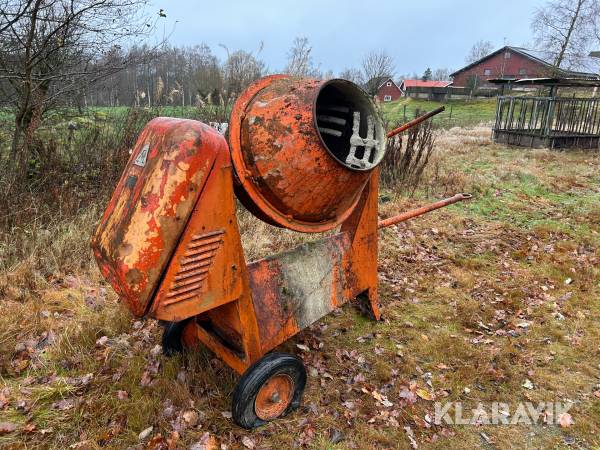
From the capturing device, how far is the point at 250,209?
216 centimetres

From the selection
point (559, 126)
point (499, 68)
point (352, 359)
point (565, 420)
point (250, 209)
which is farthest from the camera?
point (499, 68)

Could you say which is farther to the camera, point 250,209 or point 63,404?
point 63,404

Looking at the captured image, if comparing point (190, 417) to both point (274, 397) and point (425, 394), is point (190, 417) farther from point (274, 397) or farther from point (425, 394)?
point (425, 394)

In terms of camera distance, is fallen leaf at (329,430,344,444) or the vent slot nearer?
the vent slot

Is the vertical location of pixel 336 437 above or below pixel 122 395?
below

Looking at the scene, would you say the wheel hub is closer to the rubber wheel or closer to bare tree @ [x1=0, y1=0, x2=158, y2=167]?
the rubber wheel

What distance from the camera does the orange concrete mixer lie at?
1.73 meters

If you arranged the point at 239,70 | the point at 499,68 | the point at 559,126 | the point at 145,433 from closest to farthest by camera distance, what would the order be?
the point at 145,433, the point at 239,70, the point at 559,126, the point at 499,68

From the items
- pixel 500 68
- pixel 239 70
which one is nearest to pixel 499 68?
pixel 500 68

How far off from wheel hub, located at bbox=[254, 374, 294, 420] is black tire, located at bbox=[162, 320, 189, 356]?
2.67 feet

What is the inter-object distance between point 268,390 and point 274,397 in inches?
3.0

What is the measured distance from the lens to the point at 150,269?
1.71 metres

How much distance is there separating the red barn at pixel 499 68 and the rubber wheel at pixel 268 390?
1828 inches

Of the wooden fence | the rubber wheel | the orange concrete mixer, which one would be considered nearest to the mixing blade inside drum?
the orange concrete mixer
